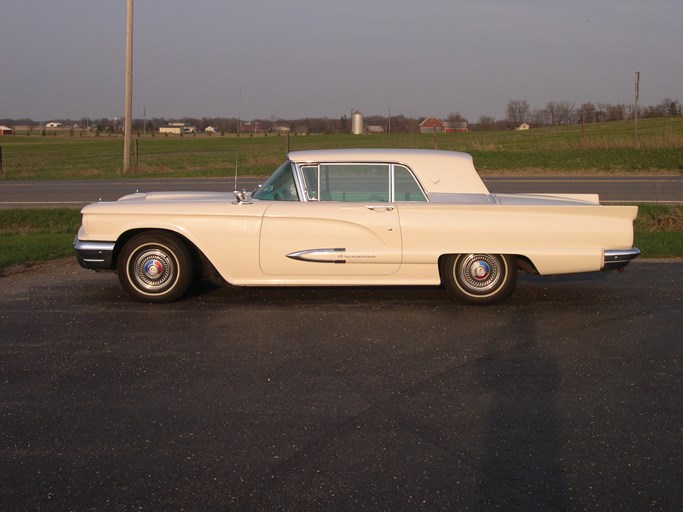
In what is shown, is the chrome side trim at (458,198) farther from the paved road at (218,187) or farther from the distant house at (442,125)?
the distant house at (442,125)

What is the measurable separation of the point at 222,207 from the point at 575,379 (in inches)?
140

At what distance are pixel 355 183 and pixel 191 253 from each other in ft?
5.12

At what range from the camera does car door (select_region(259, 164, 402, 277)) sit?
7.87 meters

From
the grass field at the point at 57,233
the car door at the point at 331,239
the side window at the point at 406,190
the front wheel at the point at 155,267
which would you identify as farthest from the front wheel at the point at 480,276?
the grass field at the point at 57,233

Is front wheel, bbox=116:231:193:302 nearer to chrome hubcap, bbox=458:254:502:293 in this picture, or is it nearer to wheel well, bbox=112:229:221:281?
wheel well, bbox=112:229:221:281

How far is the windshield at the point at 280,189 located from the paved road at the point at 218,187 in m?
10.5

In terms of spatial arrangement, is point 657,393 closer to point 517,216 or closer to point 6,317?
point 517,216

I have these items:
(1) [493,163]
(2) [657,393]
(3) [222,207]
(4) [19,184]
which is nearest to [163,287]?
(3) [222,207]

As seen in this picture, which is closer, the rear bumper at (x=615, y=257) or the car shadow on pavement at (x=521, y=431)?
the car shadow on pavement at (x=521, y=431)

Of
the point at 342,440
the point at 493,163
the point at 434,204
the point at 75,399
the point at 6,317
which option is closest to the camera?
the point at 342,440

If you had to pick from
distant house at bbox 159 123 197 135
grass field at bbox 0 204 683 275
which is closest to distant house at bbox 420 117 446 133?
distant house at bbox 159 123 197 135

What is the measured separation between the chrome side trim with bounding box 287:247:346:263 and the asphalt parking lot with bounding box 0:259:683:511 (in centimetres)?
41

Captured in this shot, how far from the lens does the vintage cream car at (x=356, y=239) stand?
25.8ft

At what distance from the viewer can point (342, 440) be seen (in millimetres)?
4676
